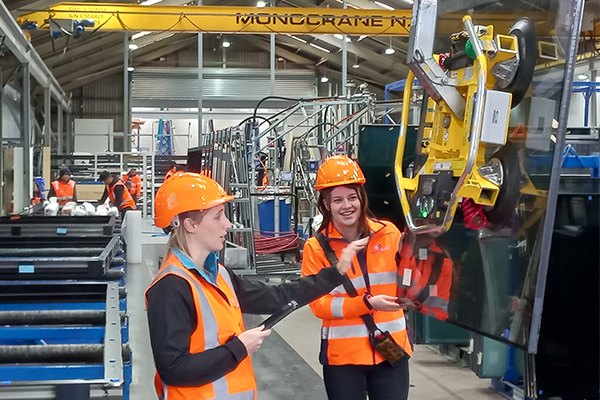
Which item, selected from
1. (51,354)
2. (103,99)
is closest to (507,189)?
(51,354)

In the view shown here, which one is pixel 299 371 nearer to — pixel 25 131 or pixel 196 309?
pixel 196 309

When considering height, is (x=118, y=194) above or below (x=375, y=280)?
below

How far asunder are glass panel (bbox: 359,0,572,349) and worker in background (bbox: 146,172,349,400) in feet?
2.18

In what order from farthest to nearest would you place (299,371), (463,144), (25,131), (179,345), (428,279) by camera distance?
(25,131), (299,371), (428,279), (463,144), (179,345)

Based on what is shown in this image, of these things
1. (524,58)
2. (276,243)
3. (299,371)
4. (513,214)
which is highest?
(524,58)

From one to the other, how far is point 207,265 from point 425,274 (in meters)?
0.78

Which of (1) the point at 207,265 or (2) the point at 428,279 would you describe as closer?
(1) the point at 207,265

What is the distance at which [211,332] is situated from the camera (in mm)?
1894

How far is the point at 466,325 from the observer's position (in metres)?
2.10

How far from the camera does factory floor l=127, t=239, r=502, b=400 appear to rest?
483cm

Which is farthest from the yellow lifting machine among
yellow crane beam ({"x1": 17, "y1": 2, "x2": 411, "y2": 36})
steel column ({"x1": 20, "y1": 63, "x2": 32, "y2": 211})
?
yellow crane beam ({"x1": 17, "y1": 2, "x2": 411, "y2": 36})

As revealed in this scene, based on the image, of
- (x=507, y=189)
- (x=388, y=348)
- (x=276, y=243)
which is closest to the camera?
(x=507, y=189)

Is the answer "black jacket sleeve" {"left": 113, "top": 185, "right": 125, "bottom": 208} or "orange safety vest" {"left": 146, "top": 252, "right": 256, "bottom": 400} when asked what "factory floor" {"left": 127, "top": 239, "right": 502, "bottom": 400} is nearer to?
"orange safety vest" {"left": 146, "top": 252, "right": 256, "bottom": 400}

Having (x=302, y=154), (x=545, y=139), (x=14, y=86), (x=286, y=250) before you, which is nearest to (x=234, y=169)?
(x=286, y=250)
